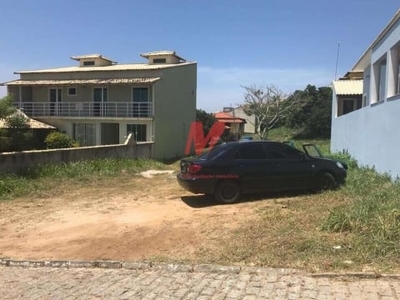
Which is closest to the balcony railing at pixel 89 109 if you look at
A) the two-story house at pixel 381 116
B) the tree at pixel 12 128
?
the tree at pixel 12 128

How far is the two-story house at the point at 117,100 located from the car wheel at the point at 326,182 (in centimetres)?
1818

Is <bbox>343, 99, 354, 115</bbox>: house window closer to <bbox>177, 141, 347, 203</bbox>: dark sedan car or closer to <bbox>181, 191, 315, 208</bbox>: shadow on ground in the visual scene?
<bbox>177, 141, 347, 203</bbox>: dark sedan car

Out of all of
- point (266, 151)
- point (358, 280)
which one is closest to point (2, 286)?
point (358, 280)

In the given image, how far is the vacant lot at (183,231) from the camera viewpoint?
5.80m

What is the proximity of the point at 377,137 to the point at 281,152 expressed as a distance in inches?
162

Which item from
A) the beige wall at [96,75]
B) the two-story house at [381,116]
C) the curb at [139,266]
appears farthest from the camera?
the beige wall at [96,75]

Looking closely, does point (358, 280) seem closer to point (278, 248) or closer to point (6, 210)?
point (278, 248)

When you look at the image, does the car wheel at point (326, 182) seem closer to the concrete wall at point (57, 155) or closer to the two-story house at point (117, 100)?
the concrete wall at point (57, 155)

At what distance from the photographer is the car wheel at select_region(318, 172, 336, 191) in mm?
10648

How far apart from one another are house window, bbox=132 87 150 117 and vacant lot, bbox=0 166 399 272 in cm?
1842

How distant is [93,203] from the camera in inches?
425

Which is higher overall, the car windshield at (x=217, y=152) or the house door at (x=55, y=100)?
the house door at (x=55, y=100)

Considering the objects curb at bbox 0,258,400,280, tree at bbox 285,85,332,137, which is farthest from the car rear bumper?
tree at bbox 285,85,332,137

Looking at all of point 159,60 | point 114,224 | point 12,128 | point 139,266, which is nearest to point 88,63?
point 159,60
